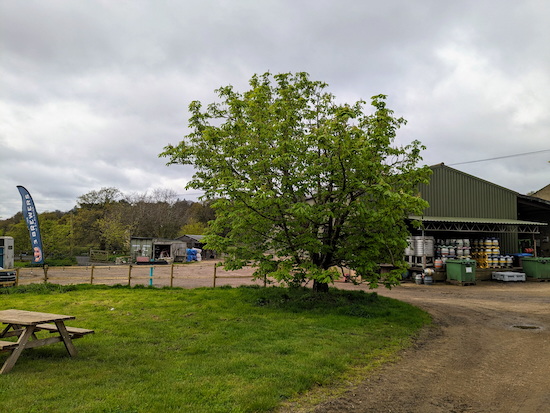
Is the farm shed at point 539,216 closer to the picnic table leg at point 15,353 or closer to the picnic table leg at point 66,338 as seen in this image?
the picnic table leg at point 66,338

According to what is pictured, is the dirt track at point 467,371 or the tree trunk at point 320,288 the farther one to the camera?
the tree trunk at point 320,288

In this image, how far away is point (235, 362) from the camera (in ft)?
18.4

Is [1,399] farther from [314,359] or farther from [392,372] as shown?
[392,372]

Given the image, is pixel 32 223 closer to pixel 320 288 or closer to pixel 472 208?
pixel 320 288

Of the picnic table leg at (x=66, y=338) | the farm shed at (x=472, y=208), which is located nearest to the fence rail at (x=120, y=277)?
the picnic table leg at (x=66, y=338)

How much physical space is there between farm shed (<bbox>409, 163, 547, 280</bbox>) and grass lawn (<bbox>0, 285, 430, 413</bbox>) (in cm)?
1370

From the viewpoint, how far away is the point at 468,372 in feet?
18.8

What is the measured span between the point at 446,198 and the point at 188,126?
724 inches

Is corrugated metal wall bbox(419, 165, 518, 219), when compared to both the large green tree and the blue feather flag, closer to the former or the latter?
the large green tree

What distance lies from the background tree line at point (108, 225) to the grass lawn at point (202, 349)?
28.8m

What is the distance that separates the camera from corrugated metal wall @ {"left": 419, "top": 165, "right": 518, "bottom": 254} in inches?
916

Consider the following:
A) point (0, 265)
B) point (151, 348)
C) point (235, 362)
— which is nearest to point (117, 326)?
point (151, 348)

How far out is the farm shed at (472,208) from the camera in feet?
75.3

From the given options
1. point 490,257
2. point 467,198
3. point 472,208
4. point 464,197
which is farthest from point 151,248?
point 490,257
